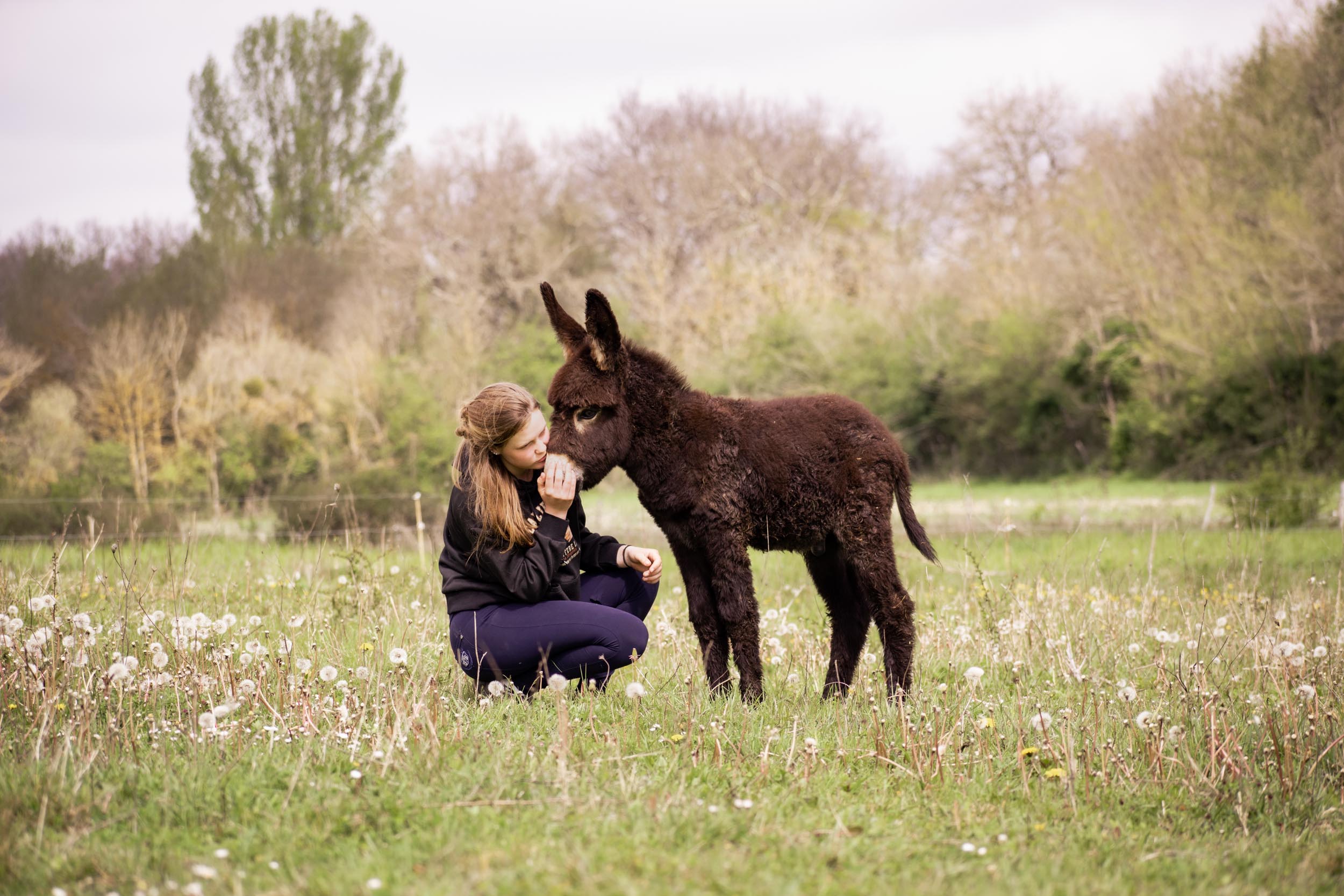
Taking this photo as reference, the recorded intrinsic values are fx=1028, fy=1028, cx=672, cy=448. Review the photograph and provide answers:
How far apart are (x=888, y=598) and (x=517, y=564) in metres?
2.02

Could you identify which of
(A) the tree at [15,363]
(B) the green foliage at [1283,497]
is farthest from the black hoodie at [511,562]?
(A) the tree at [15,363]

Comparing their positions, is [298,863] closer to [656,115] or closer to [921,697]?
[921,697]

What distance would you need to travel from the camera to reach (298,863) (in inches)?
129

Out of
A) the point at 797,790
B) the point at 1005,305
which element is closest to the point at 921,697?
the point at 797,790

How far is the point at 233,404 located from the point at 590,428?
22072mm

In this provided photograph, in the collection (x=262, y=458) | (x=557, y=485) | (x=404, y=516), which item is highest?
(x=557, y=485)

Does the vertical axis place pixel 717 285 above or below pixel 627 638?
above

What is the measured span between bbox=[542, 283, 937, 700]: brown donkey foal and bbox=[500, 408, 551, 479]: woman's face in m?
0.11

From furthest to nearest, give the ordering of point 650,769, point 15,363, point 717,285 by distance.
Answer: point 717,285 < point 15,363 < point 650,769

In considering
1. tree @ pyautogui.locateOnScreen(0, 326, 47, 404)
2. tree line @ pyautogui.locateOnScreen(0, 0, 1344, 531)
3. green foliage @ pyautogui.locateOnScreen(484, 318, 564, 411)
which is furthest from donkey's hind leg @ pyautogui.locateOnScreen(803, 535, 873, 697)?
tree @ pyautogui.locateOnScreen(0, 326, 47, 404)

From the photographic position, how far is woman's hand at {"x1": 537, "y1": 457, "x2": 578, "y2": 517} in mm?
5102

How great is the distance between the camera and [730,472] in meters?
5.42

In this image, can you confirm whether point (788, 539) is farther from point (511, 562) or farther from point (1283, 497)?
point (1283, 497)

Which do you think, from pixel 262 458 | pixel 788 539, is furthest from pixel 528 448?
pixel 262 458
